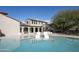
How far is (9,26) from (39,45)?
18.8 inches

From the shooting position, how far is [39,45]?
2.55 m

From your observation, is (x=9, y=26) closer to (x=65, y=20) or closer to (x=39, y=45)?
(x=39, y=45)

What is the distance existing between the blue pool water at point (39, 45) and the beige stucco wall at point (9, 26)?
95 millimetres

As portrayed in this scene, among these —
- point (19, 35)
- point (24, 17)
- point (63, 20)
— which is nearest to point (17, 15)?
point (24, 17)

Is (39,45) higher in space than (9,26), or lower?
lower

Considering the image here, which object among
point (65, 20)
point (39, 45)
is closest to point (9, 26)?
point (39, 45)

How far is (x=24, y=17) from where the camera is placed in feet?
8.39

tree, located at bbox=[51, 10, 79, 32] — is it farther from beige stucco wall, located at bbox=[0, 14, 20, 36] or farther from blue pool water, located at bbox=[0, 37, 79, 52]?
beige stucco wall, located at bbox=[0, 14, 20, 36]

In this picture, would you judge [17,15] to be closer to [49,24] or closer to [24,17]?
[24,17]

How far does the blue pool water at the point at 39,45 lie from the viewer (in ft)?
8.29

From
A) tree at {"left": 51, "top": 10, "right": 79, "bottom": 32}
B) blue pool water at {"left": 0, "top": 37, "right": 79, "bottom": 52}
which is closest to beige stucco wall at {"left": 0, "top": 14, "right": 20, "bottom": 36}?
blue pool water at {"left": 0, "top": 37, "right": 79, "bottom": 52}

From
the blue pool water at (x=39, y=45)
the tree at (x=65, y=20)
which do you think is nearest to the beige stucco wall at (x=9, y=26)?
the blue pool water at (x=39, y=45)

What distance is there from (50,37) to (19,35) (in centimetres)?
42

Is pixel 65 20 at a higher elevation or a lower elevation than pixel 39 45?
higher
